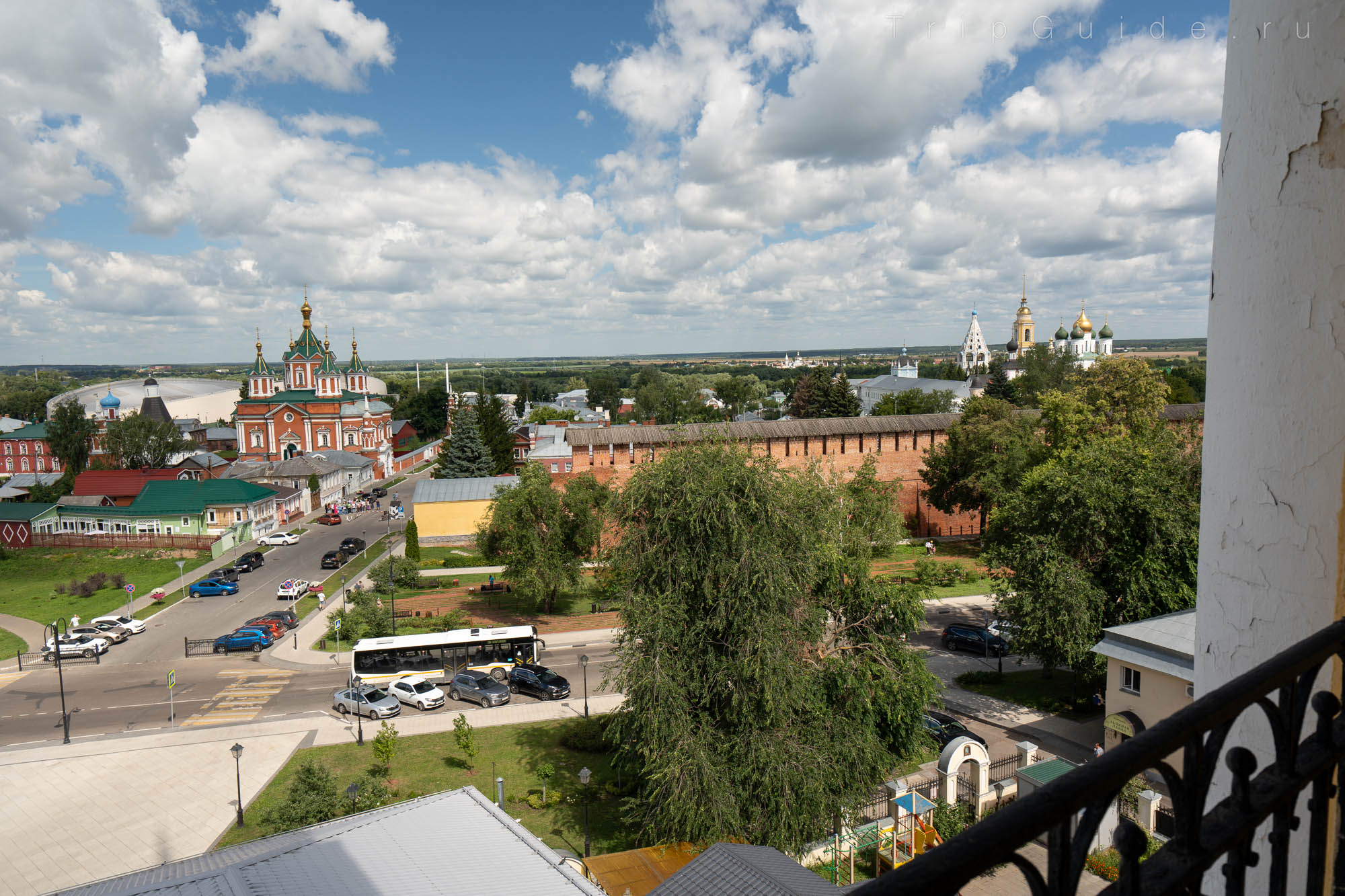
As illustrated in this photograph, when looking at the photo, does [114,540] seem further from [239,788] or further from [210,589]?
[239,788]

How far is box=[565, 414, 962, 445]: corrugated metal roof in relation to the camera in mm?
33781

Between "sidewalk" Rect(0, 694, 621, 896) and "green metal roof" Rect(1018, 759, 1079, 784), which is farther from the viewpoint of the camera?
"sidewalk" Rect(0, 694, 621, 896)

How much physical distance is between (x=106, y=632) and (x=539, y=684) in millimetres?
16640

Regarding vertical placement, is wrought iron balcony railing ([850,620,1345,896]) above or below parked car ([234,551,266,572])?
above

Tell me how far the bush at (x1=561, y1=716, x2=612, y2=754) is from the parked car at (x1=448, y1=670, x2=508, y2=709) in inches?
104

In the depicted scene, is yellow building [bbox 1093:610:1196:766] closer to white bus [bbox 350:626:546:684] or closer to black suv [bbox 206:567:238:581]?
white bus [bbox 350:626:546:684]

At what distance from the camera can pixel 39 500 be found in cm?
5028

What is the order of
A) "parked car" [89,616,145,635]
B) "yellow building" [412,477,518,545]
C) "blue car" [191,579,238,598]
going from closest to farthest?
"parked car" [89,616,145,635] → "blue car" [191,579,238,598] → "yellow building" [412,477,518,545]

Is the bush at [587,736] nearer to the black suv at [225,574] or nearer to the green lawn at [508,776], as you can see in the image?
the green lawn at [508,776]

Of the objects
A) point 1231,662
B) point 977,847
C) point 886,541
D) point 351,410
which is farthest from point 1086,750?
point 351,410

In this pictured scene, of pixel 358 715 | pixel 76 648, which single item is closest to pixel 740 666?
pixel 358 715

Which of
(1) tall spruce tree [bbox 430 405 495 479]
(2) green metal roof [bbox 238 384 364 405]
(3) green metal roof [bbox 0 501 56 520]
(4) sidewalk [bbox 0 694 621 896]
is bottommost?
(4) sidewalk [bbox 0 694 621 896]

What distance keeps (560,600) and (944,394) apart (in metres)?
52.5

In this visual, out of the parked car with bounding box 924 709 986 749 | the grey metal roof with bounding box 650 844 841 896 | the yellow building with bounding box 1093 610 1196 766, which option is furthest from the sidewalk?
the yellow building with bounding box 1093 610 1196 766
